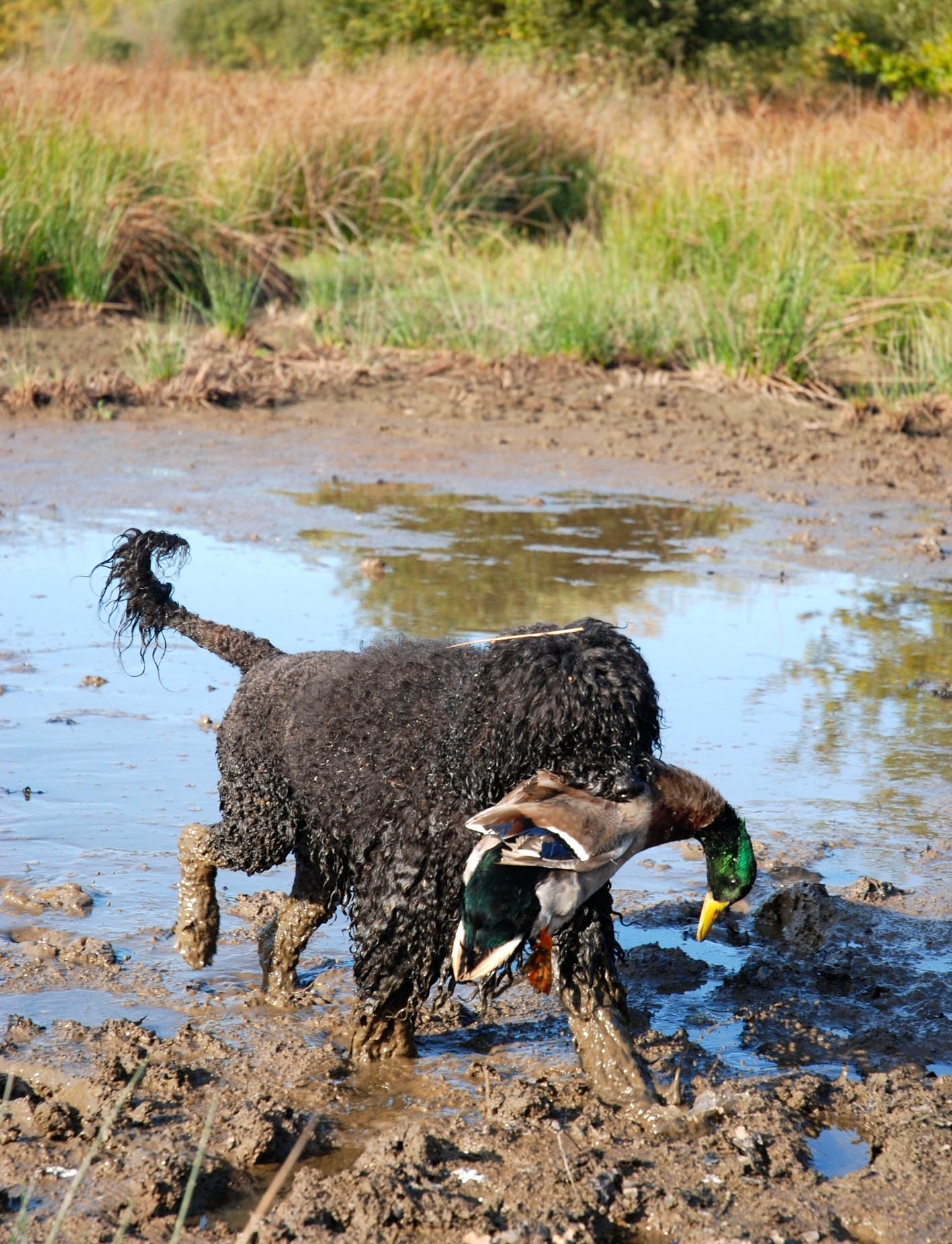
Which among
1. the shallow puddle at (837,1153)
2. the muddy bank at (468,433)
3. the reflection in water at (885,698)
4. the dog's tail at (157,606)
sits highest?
the dog's tail at (157,606)

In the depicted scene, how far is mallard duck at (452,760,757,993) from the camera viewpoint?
3098 mm

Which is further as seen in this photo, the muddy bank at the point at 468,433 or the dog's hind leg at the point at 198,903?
the muddy bank at the point at 468,433

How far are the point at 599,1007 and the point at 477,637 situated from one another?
4.43ft

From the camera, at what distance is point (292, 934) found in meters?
4.16

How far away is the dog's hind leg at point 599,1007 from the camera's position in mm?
3527

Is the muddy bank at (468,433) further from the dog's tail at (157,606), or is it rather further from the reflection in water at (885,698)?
the dog's tail at (157,606)

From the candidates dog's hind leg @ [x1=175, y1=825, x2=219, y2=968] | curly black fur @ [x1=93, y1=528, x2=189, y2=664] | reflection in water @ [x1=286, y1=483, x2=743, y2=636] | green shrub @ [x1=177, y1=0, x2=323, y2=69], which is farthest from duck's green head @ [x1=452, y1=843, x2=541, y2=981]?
green shrub @ [x1=177, y1=0, x2=323, y2=69]

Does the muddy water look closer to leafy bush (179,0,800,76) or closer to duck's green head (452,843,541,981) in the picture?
duck's green head (452,843,541,981)

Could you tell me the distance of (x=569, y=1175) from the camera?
3254 mm

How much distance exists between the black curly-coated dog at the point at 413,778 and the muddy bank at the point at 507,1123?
193mm

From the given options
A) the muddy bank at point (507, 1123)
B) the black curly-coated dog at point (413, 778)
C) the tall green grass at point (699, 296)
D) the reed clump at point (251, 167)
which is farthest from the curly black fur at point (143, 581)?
the reed clump at point (251, 167)

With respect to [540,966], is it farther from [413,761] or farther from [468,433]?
[468,433]

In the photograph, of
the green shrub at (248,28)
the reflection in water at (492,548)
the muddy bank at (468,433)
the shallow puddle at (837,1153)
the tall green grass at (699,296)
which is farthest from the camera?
the green shrub at (248,28)

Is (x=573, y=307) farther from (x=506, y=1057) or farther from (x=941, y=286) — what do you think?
(x=506, y=1057)
